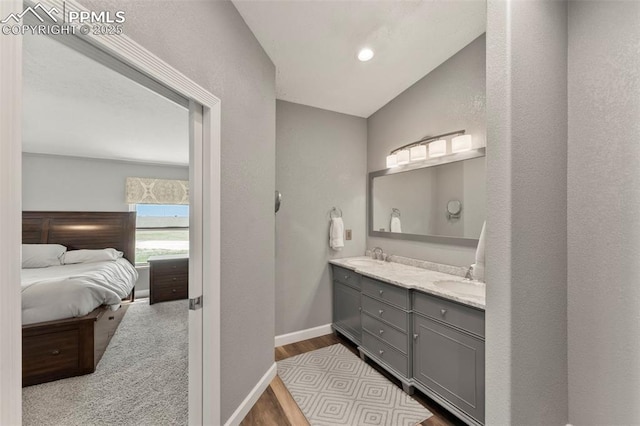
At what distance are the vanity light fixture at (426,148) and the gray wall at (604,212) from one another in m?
0.76

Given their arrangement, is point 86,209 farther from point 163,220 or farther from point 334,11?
point 334,11

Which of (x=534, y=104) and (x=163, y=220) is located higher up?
(x=534, y=104)

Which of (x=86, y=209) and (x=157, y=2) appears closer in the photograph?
(x=157, y=2)

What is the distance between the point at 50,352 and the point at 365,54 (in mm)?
3527

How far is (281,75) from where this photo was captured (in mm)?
2387

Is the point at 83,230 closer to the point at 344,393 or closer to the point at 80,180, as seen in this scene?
the point at 80,180

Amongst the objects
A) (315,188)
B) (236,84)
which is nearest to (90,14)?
(236,84)

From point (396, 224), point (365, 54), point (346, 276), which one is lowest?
point (346, 276)

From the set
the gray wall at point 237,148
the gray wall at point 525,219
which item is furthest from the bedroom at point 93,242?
the gray wall at point 525,219

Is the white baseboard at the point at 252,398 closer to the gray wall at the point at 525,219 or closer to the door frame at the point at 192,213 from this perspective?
the door frame at the point at 192,213

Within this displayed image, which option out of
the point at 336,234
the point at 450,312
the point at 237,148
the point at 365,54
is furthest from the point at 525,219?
the point at 336,234

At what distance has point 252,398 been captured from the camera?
1824 millimetres

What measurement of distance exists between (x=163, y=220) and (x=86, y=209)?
1108 millimetres

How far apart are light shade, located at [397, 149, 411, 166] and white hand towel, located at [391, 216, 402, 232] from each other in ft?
2.02
